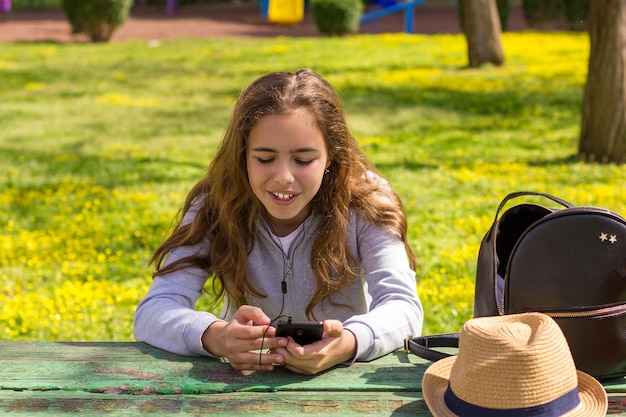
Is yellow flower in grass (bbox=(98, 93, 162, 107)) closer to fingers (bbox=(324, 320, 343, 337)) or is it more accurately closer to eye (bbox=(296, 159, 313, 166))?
eye (bbox=(296, 159, 313, 166))

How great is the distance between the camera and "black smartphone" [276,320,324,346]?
2.29 meters

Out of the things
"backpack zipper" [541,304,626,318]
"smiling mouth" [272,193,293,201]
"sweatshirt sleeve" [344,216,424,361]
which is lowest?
"sweatshirt sleeve" [344,216,424,361]

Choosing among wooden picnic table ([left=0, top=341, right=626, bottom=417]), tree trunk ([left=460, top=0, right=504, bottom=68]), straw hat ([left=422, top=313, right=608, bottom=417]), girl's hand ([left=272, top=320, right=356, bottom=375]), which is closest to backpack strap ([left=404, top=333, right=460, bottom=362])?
wooden picnic table ([left=0, top=341, right=626, bottom=417])

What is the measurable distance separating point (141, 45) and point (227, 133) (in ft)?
61.9

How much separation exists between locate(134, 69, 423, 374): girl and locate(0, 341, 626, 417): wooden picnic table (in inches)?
6.2

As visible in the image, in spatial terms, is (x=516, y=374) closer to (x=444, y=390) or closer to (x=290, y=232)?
(x=444, y=390)

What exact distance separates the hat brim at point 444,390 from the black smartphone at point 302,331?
320 mm

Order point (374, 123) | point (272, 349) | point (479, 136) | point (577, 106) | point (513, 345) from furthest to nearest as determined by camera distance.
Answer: point (577, 106) → point (374, 123) → point (479, 136) → point (272, 349) → point (513, 345)

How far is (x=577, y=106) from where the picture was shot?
40.7ft

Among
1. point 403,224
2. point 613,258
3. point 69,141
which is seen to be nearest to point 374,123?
point 69,141

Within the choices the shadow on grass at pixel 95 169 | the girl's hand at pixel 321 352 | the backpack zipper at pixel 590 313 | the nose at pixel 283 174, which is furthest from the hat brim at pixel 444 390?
the shadow on grass at pixel 95 169

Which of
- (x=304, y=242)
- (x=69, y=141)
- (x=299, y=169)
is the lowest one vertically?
(x=69, y=141)

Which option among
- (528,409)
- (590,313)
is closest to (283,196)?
(590,313)

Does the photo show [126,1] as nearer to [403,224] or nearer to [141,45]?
[141,45]
